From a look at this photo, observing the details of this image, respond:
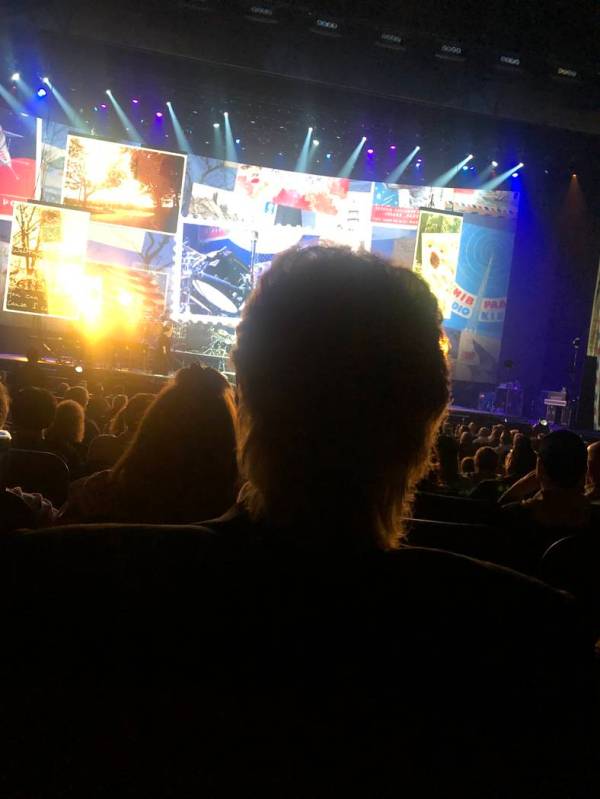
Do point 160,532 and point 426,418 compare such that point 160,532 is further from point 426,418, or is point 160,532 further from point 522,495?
point 522,495

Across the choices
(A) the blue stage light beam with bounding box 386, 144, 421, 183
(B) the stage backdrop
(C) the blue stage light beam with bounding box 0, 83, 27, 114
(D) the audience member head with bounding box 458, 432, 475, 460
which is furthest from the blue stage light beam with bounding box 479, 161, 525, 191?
(D) the audience member head with bounding box 458, 432, 475, 460

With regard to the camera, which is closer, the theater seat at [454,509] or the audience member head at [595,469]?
the theater seat at [454,509]

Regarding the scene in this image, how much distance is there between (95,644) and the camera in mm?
766

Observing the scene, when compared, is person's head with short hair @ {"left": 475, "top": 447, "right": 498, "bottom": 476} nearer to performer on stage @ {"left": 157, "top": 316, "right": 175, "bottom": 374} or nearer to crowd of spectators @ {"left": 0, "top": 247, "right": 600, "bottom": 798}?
crowd of spectators @ {"left": 0, "top": 247, "right": 600, "bottom": 798}

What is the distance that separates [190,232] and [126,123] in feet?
8.82

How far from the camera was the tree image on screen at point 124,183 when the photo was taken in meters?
16.0

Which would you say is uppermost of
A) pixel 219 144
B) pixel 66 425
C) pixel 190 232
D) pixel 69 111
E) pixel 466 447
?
pixel 69 111

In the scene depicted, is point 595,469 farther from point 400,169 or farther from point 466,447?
point 400,169

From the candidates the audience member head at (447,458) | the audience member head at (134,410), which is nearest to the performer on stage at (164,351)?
the audience member head at (447,458)

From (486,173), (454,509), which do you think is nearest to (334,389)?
(454,509)

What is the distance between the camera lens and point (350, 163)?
17531mm

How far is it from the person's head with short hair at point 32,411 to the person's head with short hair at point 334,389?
3.42 m

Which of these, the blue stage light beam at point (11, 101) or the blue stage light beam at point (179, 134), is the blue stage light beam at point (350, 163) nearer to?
the blue stage light beam at point (179, 134)

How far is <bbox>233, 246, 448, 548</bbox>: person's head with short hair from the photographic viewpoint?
0.87 metres
